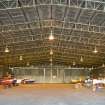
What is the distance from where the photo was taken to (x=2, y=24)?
22969 mm

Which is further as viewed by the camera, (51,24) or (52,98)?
(51,24)

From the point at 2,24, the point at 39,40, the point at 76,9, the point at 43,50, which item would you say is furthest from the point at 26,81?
the point at 76,9

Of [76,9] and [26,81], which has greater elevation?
[76,9]

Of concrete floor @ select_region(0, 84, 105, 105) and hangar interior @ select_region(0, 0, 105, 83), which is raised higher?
hangar interior @ select_region(0, 0, 105, 83)

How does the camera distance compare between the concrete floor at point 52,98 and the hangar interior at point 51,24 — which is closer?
the concrete floor at point 52,98

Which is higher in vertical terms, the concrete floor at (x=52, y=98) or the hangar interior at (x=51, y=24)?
the hangar interior at (x=51, y=24)

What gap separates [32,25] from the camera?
24000mm

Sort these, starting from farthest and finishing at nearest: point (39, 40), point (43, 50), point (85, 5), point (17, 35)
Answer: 1. point (43, 50)
2. point (39, 40)
3. point (17, 35)
4. point (85, 5)

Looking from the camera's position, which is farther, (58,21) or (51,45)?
(51,45)

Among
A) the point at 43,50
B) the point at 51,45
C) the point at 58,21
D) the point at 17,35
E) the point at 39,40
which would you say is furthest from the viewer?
the point at 43,50

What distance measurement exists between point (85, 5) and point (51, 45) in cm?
1727

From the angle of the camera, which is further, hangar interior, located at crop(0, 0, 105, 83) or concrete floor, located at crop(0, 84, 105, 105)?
hangar interior, located at crop(0, 0, 105, 83)

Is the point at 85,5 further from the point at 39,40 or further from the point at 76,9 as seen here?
the point at 39,40

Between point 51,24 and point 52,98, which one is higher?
point 51,24
